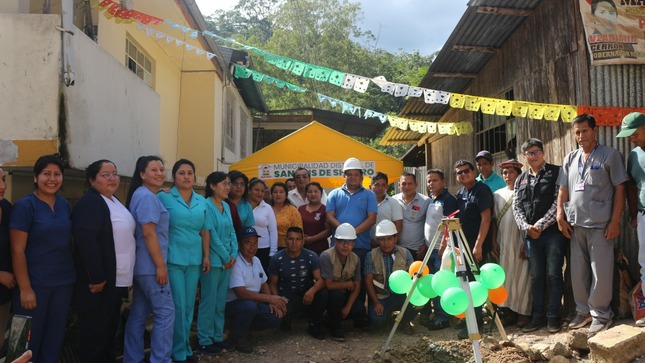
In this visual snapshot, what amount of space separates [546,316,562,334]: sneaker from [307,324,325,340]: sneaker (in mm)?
2204

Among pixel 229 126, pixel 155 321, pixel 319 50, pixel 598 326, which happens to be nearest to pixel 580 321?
pixel 598 326

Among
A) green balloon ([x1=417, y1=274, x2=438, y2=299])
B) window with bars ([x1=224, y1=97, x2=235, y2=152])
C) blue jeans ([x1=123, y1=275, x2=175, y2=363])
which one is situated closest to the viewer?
blue jeans ([x1=123, y1=275, x2=175, y2=363])

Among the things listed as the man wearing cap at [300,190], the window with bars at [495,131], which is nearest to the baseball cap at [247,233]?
the man wearing cap at [300,190]

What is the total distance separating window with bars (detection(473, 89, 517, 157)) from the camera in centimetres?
771

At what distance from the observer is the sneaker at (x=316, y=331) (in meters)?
5.20

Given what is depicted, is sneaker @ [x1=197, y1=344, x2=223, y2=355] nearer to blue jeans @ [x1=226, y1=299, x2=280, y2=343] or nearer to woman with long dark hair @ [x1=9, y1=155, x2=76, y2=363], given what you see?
blue jeans @ [x1=226, y1=299, x2=280, y2=343]

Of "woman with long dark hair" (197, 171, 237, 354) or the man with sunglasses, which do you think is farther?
the man with sunglasses

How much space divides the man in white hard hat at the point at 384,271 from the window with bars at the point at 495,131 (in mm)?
3276

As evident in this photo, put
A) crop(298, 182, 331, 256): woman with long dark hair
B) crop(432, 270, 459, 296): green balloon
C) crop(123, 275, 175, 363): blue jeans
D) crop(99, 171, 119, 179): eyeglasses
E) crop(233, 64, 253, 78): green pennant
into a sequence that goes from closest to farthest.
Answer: crop(432, 270, 459, 296): green balloon → crop(99, 171, 119, 179): eyeglasses → crop(123, 275, 175, 363): blue jeans → crop(298, 182, 331, 256): woman with long dark hair → crop(233, 64, 253, 78): green pennant

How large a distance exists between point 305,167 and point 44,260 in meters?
4.64

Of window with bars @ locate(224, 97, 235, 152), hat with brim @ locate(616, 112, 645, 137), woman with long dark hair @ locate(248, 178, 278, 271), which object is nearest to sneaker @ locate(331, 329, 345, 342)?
woman with long dark hair @ locate(248, 178, 278, 271)

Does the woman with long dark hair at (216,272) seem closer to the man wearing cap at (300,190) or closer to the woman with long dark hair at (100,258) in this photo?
the woman with long dark hair at (100,258)

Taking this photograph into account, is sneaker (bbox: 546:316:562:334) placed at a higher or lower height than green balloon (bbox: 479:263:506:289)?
lower

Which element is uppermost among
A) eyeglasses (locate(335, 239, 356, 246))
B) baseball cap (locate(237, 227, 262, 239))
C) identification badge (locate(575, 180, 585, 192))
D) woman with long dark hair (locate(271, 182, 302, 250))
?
identification badge (locate(575, 180, 585, 192))
